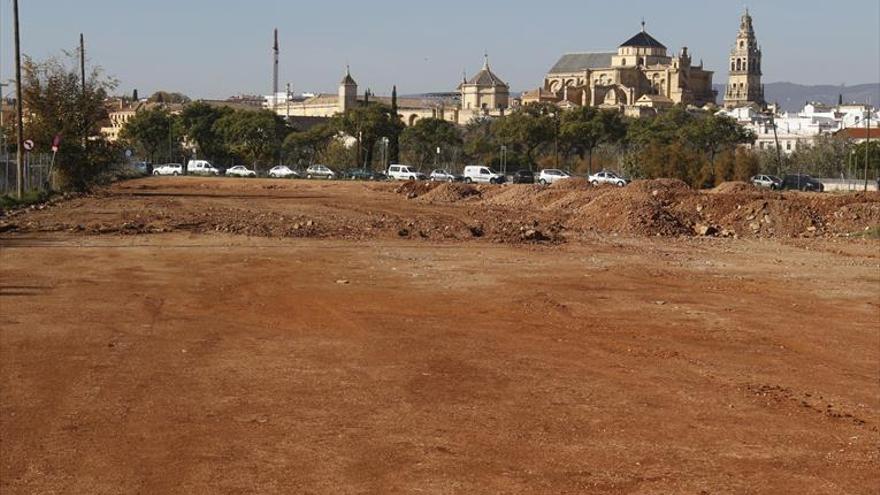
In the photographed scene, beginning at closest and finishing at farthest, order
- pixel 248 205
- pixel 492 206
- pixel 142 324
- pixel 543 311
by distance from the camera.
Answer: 1. pixel 142 324
2. pixel 543 311
3. pixel 248 205
4. pixel 492 206

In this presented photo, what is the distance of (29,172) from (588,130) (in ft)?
197

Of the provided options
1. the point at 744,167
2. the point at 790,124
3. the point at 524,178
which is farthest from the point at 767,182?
the point at 790,124

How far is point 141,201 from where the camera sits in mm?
49000

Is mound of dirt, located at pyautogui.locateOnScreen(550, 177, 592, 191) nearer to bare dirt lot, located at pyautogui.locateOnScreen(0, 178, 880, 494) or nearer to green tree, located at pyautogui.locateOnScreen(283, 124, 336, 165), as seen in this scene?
bare dirt lot, located at pyautogui.locateOnScreen(0, 178, 880, 494)

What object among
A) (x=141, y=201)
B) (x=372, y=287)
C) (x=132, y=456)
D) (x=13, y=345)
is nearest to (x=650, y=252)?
(x=372, y=287)

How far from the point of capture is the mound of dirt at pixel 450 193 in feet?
189

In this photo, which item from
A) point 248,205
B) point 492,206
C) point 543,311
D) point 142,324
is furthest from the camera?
point 492,206

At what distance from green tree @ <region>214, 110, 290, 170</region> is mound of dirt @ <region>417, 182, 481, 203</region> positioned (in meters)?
47.6

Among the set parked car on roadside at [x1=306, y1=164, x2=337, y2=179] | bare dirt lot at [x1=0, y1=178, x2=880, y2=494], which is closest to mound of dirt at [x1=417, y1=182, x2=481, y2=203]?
bare dirt lot at [x1=0, y1=178, x2=880, y2=494]

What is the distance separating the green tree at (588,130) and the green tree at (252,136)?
28.9m

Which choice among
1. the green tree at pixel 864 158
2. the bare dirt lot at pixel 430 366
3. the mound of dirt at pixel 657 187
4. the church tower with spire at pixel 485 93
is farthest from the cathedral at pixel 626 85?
the bare dirt lot at pixel 430 366

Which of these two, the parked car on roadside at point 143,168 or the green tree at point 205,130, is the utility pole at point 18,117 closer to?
the parked car on roadside at point 143,168

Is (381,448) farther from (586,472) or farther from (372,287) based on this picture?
(372,287)

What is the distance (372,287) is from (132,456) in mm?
11473
